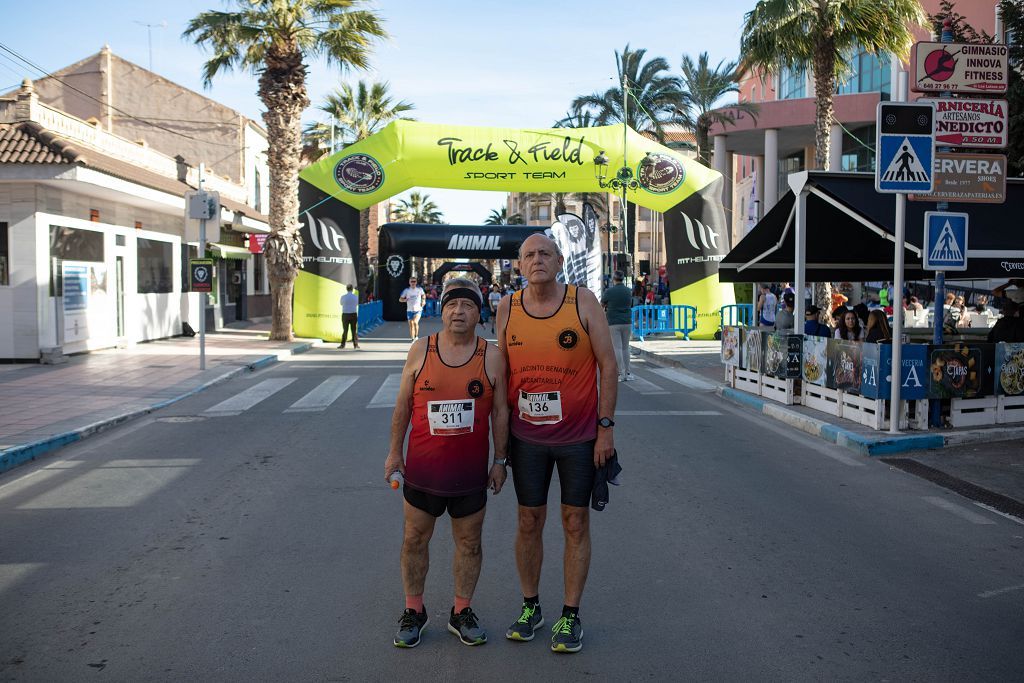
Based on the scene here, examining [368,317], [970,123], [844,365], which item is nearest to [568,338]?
[844,365]

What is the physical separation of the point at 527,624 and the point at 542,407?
3.26 ft

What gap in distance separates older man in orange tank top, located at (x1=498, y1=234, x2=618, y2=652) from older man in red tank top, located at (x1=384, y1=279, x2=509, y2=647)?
4.7 inches

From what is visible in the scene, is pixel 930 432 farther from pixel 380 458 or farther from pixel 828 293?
pixel 828 293

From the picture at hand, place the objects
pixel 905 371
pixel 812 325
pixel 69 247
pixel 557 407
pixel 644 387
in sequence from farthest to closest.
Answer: pixel 69 247, pixel 644 387, pixel 812 325, pixel 905 371, pixel 557 407

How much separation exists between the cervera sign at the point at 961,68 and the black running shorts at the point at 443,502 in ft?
25.1

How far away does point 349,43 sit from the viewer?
2370cm

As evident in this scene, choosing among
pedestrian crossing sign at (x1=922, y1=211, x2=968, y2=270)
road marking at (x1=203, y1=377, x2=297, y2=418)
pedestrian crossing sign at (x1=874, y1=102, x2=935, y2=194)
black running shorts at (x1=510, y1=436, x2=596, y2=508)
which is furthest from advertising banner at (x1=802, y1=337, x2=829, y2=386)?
black running shorts at (x1=510, y1=436, x2=596, y2=508)

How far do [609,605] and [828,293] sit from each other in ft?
62.7

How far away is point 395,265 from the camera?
1462 inches

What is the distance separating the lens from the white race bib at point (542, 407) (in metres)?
4.22

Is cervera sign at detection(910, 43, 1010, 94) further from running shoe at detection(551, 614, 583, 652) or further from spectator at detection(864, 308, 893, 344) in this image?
running shoe at detection(551, 614, 583, 652)

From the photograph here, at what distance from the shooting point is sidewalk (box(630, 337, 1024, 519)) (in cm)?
751

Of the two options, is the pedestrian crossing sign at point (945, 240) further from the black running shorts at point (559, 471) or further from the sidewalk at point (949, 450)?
the black running shorts at point (559, 471)

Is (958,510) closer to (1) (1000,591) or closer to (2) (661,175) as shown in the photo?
(1) (1000,591)
